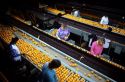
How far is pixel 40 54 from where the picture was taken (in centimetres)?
642

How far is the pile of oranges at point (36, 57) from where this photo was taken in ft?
16.8

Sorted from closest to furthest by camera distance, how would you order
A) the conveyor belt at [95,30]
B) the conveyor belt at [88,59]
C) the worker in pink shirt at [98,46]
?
the conveyor belt at [88,59] → the worker in pink shirt at [98,46] → the conveyor belt at [95,30]

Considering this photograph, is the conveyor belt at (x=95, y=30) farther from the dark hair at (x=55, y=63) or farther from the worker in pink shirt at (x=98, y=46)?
the dark hair at (x=55, y=63)

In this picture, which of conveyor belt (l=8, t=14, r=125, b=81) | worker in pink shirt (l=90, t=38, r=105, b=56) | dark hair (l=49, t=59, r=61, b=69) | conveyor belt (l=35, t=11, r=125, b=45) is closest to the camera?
dark hair (l=49, t=59, r=61, b=69)

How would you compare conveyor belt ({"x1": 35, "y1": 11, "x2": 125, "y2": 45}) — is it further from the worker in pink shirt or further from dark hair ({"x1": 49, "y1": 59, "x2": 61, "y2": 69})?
dark hair ({"x1": 49, "y1": 59, "x2": 61, "y2": 69})

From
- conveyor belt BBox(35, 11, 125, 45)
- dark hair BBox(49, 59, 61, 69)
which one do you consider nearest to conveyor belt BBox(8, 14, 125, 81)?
dark hair BBox(49, 59, 61, 69)

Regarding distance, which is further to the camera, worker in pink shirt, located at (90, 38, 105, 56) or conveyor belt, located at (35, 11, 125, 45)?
conveyor belt, located at (35, 11, 125, 45)

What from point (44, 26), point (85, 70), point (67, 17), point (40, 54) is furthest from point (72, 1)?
point (85, 70)

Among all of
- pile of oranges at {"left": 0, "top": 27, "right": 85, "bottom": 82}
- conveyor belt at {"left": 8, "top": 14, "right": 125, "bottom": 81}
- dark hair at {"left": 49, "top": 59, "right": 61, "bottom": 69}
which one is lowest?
pile of oranges at {"left": 0, "top": 27, "right": 85, "bottom": 82}

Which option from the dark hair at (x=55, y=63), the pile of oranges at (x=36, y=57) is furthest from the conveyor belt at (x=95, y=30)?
the dark hair at (x=55, y=63)

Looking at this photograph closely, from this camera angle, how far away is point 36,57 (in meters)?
6.26

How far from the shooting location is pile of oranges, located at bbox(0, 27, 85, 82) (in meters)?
5.12

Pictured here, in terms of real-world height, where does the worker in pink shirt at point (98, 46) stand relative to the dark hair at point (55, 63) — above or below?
below

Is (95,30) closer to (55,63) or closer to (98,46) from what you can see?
(98,46)
